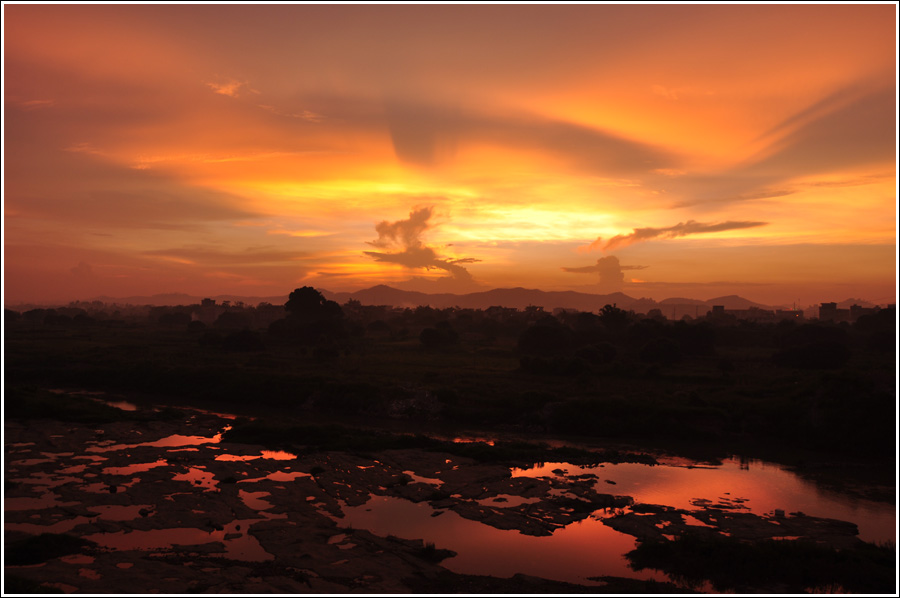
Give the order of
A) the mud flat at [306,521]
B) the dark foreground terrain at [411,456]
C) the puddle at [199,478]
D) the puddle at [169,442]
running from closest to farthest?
1. the mud flat at [306,521]
2. the dark foreground terrain at [411,456]
3. the puddle at [199,478]
4. the puddle at [169,442]

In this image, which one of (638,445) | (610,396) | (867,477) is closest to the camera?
(867,477)

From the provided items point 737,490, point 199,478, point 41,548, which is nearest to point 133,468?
point 199,478

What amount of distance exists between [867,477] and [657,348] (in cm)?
3003

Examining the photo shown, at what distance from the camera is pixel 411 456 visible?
31.4m

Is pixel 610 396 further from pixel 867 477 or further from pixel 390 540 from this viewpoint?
pixel 390 540

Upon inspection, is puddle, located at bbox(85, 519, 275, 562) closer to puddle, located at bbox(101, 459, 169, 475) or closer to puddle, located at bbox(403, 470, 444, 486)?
puddle, located at bbox(101, 459, 169, 475)

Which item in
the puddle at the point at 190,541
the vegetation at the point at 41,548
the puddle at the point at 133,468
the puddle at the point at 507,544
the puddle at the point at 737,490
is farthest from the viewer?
the puddle at the point at 133,468

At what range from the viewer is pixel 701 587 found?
18.0 meters

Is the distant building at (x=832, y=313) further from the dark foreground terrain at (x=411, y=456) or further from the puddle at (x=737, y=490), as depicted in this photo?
the puddle at (x=737, y=490)

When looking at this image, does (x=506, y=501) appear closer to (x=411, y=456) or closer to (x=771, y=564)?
(x=411, y=456)

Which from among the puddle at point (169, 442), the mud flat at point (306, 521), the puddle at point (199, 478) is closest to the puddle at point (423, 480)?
the mud flat at point (306, 521)

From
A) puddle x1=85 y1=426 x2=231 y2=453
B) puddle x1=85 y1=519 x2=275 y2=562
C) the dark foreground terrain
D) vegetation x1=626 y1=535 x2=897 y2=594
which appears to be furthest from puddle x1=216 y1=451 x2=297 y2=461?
vegetation x1=626 y1=535 x2=897 y2=594

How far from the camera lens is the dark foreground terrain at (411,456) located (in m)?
18.4

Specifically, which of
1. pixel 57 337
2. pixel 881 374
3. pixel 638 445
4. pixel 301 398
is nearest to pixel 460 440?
pixel 638 445
